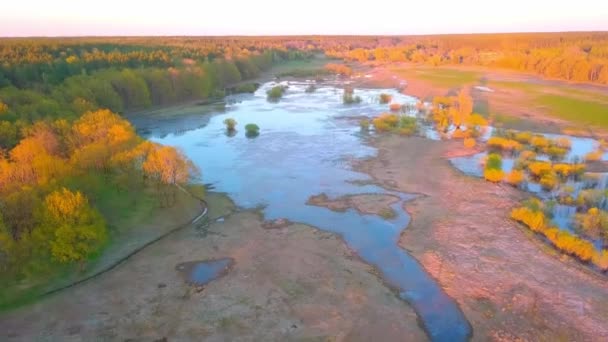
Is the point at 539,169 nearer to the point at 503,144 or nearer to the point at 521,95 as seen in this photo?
the point at 503,144

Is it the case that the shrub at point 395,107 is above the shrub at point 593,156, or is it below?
above

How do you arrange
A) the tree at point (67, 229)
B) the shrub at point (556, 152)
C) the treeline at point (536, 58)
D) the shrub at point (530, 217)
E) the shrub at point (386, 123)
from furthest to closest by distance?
the treeline at point (536, 58) < the shrub at point (386, 123) < the shrub at point (556, 152) < the shrub at point (530, 217) < the tree at point (67, 229)

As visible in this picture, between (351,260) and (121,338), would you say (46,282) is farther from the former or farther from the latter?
(351,260)

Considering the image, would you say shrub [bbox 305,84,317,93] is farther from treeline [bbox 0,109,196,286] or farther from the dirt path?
the dirt path

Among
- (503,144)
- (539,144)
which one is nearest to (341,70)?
(503,144)

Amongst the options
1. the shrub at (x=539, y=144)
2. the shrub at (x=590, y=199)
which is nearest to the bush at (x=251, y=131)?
the shrub at (x=539, y=144)

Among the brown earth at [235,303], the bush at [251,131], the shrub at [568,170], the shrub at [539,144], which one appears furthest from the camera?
the bush at [251,131]

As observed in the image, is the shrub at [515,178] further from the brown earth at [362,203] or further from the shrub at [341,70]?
the shrub at [341,70]
